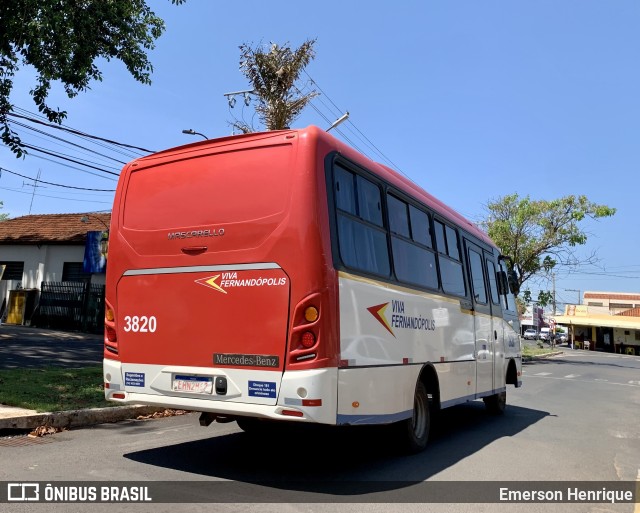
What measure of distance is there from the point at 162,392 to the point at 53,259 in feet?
81.0

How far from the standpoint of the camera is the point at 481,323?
8758 millimetres

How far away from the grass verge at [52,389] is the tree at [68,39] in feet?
14.7

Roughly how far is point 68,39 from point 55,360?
23.9 feet

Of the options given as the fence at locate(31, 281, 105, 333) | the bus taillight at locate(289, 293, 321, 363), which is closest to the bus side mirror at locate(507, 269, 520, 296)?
the bus taillight at locate(289, 293, 321, 363)

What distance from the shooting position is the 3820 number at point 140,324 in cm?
535

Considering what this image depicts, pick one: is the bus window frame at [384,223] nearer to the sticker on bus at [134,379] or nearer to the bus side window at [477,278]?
the bus side window at [477,278]

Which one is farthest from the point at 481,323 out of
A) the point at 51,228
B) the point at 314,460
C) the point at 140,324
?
the point at 51,228

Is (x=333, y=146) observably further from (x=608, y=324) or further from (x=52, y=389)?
(x=608, y=324)

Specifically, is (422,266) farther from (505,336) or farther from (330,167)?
(505,336)

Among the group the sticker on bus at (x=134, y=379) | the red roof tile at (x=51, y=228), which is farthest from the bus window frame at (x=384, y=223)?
the red roof tile at (x=51, y=228)

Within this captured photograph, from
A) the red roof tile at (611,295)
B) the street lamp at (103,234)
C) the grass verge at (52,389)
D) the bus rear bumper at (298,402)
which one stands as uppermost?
the red roof tile at (611,295)

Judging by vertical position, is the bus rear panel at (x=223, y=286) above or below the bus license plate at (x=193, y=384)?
above

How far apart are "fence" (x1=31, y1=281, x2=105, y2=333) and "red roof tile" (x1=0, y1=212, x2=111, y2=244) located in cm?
263

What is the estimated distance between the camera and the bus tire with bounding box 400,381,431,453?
6.13 meters
